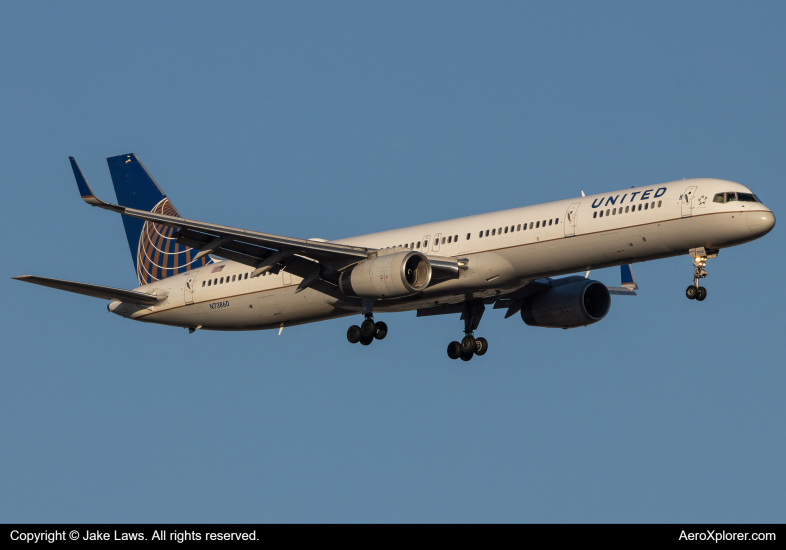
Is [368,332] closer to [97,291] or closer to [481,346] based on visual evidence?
[481,346]

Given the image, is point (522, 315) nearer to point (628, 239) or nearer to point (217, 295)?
point (628, 239)

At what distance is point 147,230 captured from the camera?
5425 cm

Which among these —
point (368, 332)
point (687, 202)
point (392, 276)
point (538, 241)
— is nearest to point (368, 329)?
point (368, 332)

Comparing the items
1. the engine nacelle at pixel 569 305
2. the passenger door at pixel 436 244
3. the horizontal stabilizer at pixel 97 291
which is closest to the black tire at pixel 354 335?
the passenger door at pixel 436 244

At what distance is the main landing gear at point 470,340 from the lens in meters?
47.1

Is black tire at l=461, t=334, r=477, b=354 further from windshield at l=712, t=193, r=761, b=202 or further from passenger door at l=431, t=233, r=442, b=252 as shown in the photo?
windshield at l=712, t=193, r=761, b=202

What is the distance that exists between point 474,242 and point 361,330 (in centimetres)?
603

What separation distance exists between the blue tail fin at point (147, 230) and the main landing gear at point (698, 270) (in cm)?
2169

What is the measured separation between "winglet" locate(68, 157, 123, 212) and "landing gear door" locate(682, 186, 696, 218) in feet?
61.5

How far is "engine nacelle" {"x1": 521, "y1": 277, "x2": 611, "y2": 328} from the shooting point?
4706 centimetres

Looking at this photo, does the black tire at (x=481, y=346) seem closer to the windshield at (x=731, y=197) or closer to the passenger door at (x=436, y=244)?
the passenger door at (x=436, y=244)

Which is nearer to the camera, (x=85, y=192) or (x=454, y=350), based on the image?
(x=85, y=192)

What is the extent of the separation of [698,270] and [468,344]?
11.2 metres

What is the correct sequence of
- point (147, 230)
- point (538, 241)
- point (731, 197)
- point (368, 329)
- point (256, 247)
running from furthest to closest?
point (147, 230) → point (368, 329) → point (256, 247) → point (538, 241) → point (731, 197)
